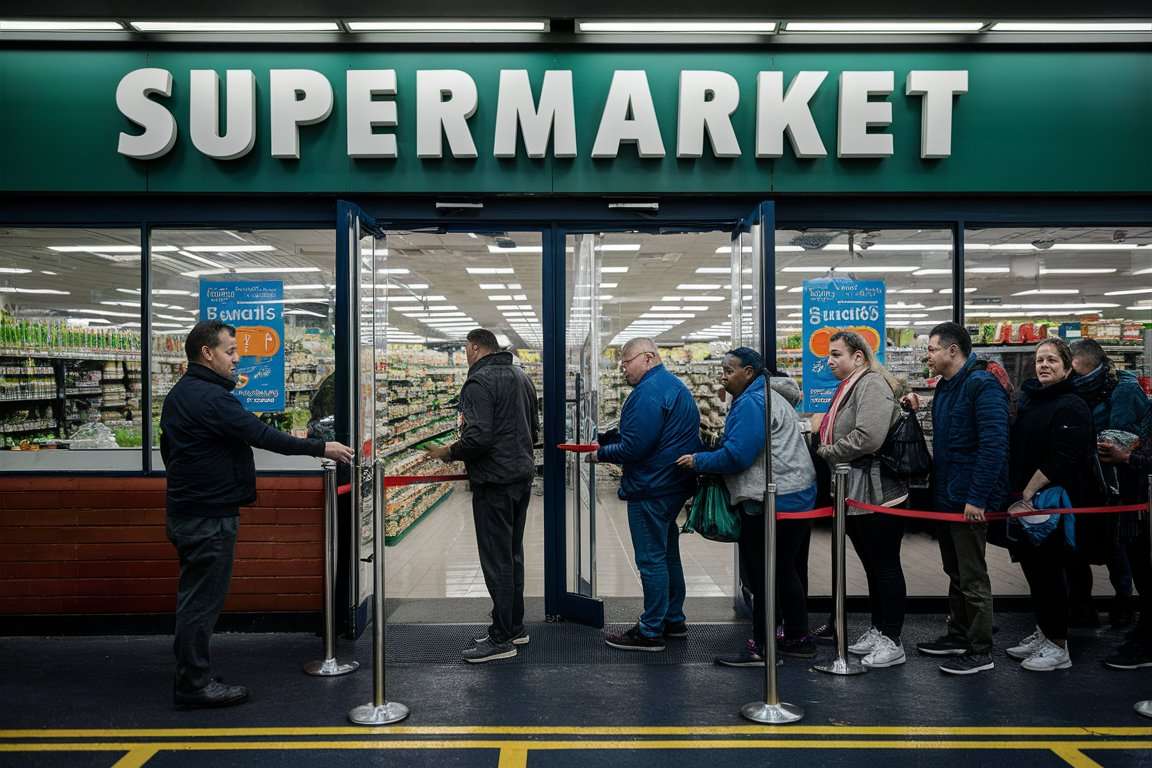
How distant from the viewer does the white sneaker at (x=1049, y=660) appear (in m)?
4.46

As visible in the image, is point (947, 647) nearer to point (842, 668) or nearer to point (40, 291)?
point (842, 668)

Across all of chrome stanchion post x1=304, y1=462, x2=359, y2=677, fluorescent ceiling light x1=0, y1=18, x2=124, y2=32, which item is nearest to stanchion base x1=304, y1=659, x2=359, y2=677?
chrome stanchion post x1=304, y1=462, x2=359, y2=677

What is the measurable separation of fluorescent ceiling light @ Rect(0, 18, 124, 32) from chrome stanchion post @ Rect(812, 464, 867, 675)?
210 inches

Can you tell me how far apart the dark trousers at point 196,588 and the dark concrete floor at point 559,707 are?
224 mm

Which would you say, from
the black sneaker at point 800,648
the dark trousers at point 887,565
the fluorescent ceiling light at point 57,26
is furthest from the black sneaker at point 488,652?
the fluorescent ceiling light at point 57,26

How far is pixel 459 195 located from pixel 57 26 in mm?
2872

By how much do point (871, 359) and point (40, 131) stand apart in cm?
557

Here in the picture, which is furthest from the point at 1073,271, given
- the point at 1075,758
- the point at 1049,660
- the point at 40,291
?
the point at 40,291

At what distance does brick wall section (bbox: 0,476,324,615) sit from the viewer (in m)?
5.34

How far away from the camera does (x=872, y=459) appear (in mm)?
4539

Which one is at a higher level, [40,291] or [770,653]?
[40,291]

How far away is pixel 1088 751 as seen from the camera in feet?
11.5

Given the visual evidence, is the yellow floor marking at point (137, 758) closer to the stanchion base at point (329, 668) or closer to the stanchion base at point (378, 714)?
the stanchion base at point (378, 714)

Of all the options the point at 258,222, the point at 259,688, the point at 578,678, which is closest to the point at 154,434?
the point at 258,222
